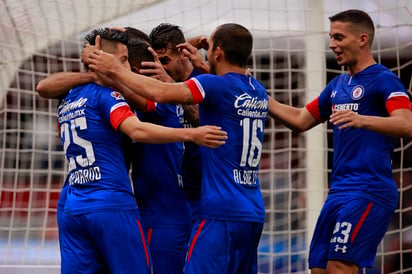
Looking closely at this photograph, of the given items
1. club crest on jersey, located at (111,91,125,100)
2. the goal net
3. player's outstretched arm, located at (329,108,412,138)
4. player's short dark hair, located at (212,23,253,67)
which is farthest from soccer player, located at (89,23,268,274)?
the goal net

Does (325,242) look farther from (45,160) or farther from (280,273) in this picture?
(45,160)

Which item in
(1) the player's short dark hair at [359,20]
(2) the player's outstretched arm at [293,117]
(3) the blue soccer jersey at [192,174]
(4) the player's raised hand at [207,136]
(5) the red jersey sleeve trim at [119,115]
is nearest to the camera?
(4) the player's raised hand at [207,136]

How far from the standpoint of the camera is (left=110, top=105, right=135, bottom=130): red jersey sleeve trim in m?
4.83

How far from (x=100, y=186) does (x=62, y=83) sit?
69 cm

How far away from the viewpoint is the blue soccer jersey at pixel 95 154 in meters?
4.94

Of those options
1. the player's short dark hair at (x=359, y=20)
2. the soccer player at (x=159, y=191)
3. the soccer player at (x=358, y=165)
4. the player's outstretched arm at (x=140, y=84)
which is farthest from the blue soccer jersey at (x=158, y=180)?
the player's short dark hair at (x=359, y=20)

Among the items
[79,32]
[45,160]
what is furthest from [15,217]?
[79,32]

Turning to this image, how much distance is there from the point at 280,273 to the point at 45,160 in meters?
2.41

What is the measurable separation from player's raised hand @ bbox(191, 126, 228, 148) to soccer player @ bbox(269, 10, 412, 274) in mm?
965

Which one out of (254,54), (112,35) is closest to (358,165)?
(112,35)

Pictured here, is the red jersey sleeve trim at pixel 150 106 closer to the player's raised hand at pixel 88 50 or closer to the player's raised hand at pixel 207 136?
the player's raised hand at pixel 88 50

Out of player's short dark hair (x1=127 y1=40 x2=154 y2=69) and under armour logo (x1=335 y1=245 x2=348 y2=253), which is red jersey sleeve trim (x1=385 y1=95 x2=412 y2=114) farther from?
player's short dark hair (x1=127 y1=40 x2=154 y2=69)

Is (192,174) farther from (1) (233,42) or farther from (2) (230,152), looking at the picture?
(1) (233,42)

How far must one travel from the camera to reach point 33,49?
733cm
